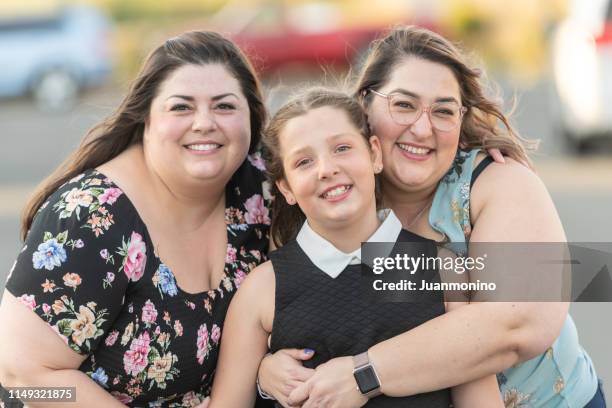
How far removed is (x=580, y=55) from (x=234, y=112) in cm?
771

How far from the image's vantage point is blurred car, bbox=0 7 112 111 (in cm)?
1720

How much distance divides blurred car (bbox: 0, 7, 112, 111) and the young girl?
1496 cm

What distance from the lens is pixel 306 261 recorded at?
2984mm

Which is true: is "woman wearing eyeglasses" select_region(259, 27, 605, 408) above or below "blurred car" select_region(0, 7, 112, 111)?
below

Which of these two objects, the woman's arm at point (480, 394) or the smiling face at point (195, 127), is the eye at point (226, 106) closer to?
the smiling face at point (195, 127)

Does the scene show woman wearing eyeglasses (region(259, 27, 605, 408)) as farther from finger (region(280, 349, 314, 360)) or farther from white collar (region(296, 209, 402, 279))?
white collar (region(296, 209, 402, 279))

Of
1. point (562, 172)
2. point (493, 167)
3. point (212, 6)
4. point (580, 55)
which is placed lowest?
point (493, 167)

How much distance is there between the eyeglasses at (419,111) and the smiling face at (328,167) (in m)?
0.15

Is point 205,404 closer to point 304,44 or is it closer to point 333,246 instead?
point 333,246

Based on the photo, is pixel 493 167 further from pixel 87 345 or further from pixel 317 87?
pixel 87 345

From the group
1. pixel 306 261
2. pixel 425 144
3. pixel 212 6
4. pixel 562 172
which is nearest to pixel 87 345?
pixel 306 261

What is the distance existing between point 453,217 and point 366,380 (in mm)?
569

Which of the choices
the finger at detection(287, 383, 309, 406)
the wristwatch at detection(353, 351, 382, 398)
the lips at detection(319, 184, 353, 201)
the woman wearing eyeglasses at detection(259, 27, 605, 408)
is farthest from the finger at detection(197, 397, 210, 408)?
the lips at detection(319, 184, 353, 201)

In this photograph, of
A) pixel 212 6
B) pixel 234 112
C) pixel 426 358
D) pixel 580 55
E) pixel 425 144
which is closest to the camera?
pixel 426 358
